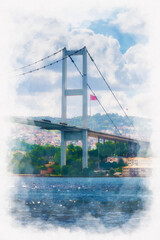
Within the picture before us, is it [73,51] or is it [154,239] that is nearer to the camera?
[154,239]

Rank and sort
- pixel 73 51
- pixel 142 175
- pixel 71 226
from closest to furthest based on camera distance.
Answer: pixel 71 226
pixel 73 51
pixel 142 175

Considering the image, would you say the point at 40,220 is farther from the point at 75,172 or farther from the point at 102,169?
the point at 102,169

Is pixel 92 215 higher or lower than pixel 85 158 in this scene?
lower

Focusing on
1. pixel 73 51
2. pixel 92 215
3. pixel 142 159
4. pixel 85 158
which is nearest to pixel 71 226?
pixel 92 215

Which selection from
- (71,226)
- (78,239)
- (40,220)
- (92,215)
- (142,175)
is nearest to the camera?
(78,239)

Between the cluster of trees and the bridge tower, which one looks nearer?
the bridge tower

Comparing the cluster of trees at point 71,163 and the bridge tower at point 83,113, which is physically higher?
the bridge tower at point 83,113

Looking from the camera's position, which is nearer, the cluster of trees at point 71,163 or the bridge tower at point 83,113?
the bridge tower at point 83,113

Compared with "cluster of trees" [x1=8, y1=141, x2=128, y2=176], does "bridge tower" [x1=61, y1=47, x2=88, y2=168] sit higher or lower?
higher

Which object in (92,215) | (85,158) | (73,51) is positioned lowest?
(92,215)

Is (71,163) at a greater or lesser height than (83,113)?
lesser

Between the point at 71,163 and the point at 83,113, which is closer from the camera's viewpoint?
the point at 83,113
